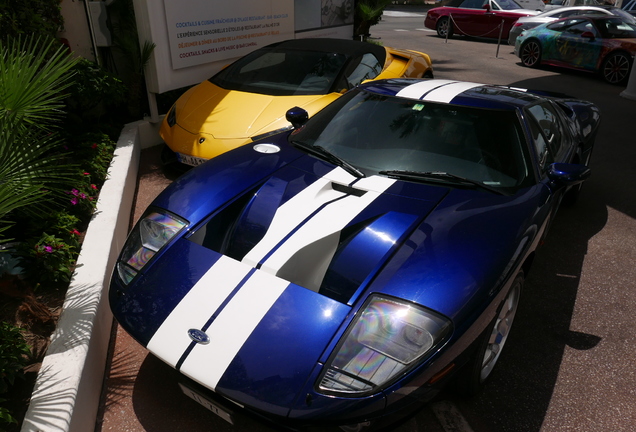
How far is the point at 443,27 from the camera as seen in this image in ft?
51.5

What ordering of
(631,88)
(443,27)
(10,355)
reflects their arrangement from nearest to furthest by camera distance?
(10,355) → (631,88) → (443,27)

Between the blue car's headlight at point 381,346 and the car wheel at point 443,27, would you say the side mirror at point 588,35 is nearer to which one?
the car wheel at point 443,27

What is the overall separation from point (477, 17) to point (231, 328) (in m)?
15.1

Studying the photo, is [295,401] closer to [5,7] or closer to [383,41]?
[5,7]

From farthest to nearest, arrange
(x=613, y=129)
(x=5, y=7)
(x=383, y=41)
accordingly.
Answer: (x=383, y=41) < (x=613, y=129) < (x=5, y=7)

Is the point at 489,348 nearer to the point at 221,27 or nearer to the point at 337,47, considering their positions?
the point at 337,47

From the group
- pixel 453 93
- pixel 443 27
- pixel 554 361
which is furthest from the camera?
pixel 443 27

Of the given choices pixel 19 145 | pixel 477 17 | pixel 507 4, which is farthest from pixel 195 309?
pixel 507 4

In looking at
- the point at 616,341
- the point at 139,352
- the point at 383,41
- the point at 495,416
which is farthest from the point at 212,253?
the point at 383,41

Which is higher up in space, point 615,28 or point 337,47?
point 337,47

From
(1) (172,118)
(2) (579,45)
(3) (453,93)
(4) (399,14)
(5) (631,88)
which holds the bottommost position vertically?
(4) (399,14)

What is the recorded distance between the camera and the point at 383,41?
14258mm

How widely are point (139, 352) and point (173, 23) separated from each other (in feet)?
13.9

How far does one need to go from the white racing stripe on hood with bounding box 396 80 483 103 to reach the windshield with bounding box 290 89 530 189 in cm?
6
